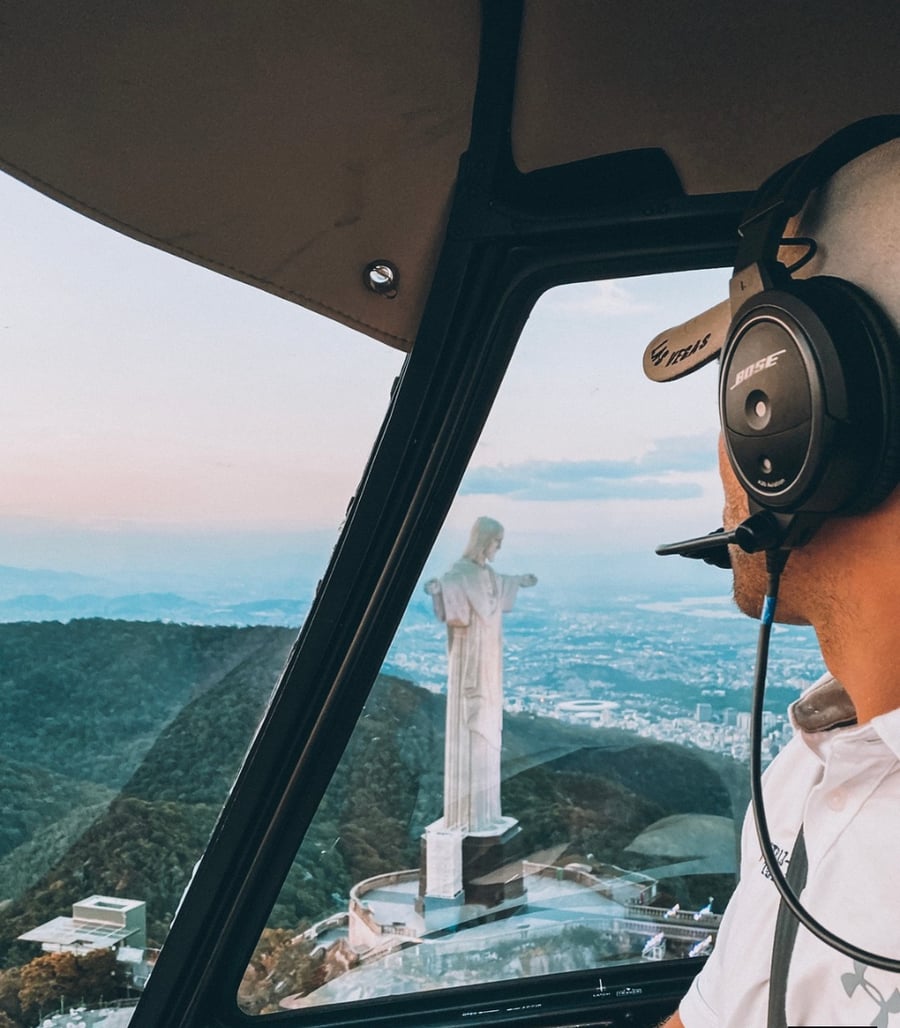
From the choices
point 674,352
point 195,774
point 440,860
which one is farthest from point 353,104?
point 440,860

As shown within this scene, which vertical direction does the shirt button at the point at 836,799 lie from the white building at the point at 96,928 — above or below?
above

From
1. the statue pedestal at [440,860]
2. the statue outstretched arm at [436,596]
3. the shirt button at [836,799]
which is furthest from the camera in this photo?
the statue pedestal at [440,860]

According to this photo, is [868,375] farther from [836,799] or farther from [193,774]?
[193,774]

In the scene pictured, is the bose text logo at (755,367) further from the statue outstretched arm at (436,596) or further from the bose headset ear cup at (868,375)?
the statue outstretched arm at (436,596)

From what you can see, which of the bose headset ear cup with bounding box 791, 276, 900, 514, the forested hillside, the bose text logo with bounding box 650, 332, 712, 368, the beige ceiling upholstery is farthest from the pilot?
the forested hillside

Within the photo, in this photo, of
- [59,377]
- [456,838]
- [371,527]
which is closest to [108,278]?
[59,377]

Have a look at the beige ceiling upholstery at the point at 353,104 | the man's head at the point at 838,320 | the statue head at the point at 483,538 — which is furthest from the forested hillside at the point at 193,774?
the man's head at the point at 838,320
